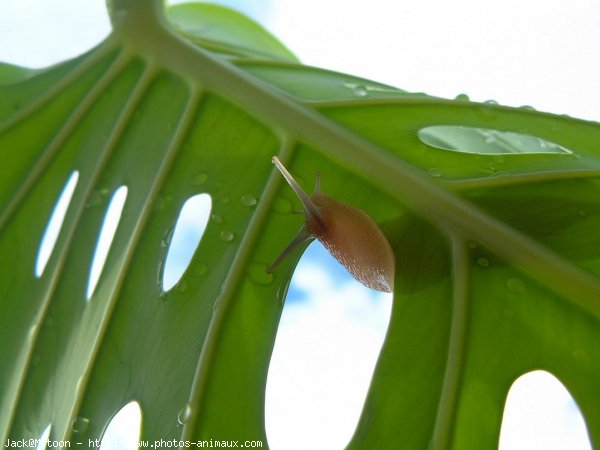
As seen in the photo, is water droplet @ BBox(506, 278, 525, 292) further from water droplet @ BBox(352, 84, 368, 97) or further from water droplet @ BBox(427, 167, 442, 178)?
water droplet @ BBox(352, 84, 368, 97)

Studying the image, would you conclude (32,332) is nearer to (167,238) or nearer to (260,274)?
(167,238)

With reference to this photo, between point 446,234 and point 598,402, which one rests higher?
point 446,234

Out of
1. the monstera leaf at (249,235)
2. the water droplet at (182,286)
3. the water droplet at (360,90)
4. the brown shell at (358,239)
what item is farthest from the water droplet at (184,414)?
the water droplet at (360,90)

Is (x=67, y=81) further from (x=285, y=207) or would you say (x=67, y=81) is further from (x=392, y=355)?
(x=392, y=355)

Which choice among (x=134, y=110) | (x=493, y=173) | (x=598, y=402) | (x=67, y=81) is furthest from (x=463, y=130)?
(x=67, y=81)

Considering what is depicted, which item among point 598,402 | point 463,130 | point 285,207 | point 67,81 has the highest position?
point 67,81

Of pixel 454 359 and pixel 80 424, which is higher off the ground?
pixel 454 359

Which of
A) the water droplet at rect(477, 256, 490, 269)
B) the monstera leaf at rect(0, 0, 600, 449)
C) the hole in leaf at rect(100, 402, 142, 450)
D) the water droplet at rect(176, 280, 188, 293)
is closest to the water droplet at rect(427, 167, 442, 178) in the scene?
the monstera leaf at rect(0, 0, 600, 449)

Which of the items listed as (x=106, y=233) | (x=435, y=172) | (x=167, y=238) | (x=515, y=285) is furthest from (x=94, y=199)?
(x=515, y=285)
